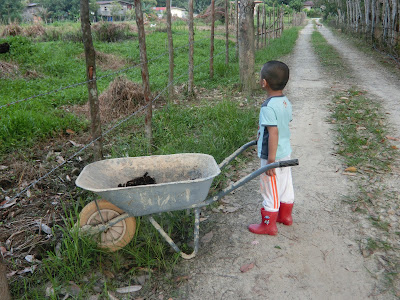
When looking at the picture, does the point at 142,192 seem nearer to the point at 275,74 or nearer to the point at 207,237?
the point at 207,237

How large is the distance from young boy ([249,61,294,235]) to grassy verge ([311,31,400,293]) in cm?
76

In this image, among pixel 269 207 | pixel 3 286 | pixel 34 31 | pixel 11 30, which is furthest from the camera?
pixel 34 31

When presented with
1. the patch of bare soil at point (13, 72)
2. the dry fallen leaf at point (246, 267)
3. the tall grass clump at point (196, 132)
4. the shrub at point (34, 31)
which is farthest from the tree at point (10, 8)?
the dry fallen leaf at point (246, 267)

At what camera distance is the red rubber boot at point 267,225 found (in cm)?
303

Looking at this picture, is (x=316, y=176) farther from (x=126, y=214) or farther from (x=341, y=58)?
(x=341, y=58)

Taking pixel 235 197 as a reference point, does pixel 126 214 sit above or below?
above

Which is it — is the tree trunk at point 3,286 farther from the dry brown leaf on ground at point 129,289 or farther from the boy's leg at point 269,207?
the boy's leg at point 269,207

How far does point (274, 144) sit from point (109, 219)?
145 cm

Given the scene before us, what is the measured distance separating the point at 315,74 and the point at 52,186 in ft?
29.3

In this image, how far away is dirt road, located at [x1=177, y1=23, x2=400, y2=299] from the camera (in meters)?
2.50

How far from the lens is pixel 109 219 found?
2.78m

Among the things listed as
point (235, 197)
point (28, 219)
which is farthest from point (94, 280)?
point (235, 197)

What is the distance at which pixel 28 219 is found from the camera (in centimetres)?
344

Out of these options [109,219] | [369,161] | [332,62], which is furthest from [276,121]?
[332,62]
